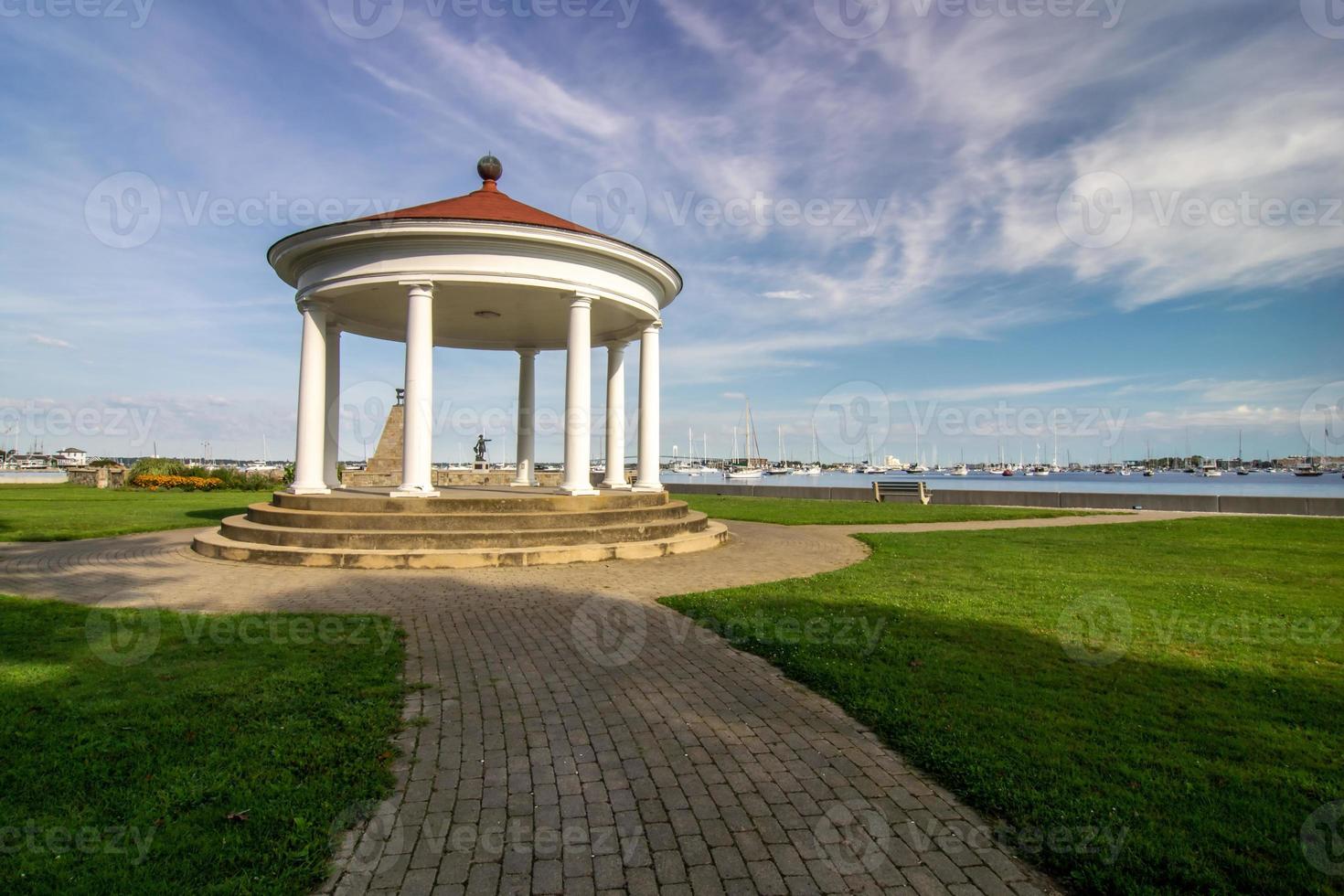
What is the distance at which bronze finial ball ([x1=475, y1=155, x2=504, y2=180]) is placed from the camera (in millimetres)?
16359

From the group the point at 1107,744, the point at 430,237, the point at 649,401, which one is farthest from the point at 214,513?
the point at 1107,744

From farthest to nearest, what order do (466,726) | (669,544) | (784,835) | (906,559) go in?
(669,544), (906,559), (466,726), (784,835)

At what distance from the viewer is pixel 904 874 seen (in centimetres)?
305

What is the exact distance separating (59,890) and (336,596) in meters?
6.39

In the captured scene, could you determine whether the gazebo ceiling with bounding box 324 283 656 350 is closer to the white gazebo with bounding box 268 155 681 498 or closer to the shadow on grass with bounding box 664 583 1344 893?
the white gazebo with bounding box 268 155 681 498

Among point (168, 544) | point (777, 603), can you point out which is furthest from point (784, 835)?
point (168, 544)

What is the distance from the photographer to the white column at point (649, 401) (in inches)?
631

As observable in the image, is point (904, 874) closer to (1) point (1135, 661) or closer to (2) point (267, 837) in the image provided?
(2) point (267, 837)

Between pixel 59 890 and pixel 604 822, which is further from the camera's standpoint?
pixel 604 822

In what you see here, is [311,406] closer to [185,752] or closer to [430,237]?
[430,237]

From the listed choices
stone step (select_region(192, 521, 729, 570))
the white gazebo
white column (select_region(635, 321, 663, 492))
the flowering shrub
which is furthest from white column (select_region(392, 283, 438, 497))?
the flowering shrub

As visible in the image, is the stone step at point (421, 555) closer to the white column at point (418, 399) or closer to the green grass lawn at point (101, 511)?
the white column at point (418, 399)

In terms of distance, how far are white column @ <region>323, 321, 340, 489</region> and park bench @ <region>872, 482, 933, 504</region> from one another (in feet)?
68.2

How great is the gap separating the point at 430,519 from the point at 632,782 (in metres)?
9.09
